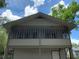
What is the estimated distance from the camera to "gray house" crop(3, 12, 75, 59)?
2245 centimetres

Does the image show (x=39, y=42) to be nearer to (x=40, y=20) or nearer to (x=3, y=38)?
(x=40, y=20)

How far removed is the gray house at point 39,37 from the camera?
22453mm

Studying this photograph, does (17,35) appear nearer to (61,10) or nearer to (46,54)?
(46,54)

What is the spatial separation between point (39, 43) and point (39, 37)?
120 cm

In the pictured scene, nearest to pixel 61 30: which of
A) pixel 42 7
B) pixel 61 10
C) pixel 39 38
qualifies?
pixel 39 38

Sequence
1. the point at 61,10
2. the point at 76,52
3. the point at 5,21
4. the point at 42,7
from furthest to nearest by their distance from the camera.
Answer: the point at 76,52, the point at 42,7, the point at 61,10, the point at 5,21

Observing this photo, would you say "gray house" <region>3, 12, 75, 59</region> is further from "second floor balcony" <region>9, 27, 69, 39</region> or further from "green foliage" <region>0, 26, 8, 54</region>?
"green foliage" <region>0, 26, 8, 54</region>

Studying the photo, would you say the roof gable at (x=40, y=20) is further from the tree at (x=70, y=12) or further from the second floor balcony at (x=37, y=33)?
the tree at (x=70, y=12)

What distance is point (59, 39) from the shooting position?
74.6ft

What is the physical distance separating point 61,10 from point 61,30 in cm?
1017

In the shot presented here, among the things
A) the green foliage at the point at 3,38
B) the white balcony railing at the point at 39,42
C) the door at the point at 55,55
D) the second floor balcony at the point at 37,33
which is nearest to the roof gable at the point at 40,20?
the second floor balcony at the point at 37,33

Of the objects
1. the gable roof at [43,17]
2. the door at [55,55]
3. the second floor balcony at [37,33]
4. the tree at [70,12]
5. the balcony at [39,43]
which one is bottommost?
the door at [55,55]

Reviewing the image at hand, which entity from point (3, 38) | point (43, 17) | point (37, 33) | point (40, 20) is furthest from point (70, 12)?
point (3, 38)

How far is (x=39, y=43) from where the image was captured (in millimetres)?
22375
